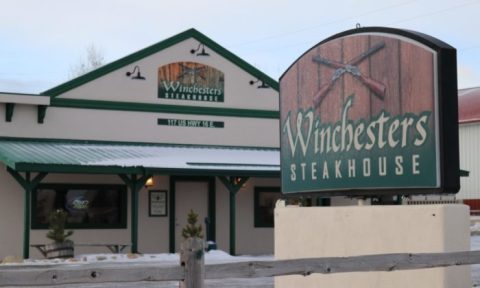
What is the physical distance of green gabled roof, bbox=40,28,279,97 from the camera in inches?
928

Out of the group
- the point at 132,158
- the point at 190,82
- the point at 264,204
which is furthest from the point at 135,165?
the point at 264,204

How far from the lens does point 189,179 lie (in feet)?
81.3

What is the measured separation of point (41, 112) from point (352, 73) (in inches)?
549

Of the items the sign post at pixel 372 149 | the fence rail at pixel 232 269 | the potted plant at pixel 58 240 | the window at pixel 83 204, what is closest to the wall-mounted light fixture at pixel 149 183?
the window at pixel 83 204

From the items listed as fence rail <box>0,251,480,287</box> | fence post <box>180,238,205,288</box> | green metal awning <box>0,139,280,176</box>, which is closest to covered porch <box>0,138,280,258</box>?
green metal awning <box>0,139,280,176</box>

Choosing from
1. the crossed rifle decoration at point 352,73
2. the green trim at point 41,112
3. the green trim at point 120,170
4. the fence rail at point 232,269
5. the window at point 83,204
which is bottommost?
the fence rail at point 232,269

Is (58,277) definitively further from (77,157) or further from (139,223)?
(139,223)

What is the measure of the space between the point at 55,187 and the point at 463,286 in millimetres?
15300

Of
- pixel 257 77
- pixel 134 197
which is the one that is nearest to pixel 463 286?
pixel 134 197

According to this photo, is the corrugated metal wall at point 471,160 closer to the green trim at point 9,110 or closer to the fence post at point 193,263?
the green trim at point 9,110

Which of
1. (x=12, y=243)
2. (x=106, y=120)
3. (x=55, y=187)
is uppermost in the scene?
(x=106, y=120)

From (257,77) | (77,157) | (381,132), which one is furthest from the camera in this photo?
(257,77)

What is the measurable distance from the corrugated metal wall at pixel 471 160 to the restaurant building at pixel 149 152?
19.2m

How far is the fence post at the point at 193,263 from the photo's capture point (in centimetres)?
741
